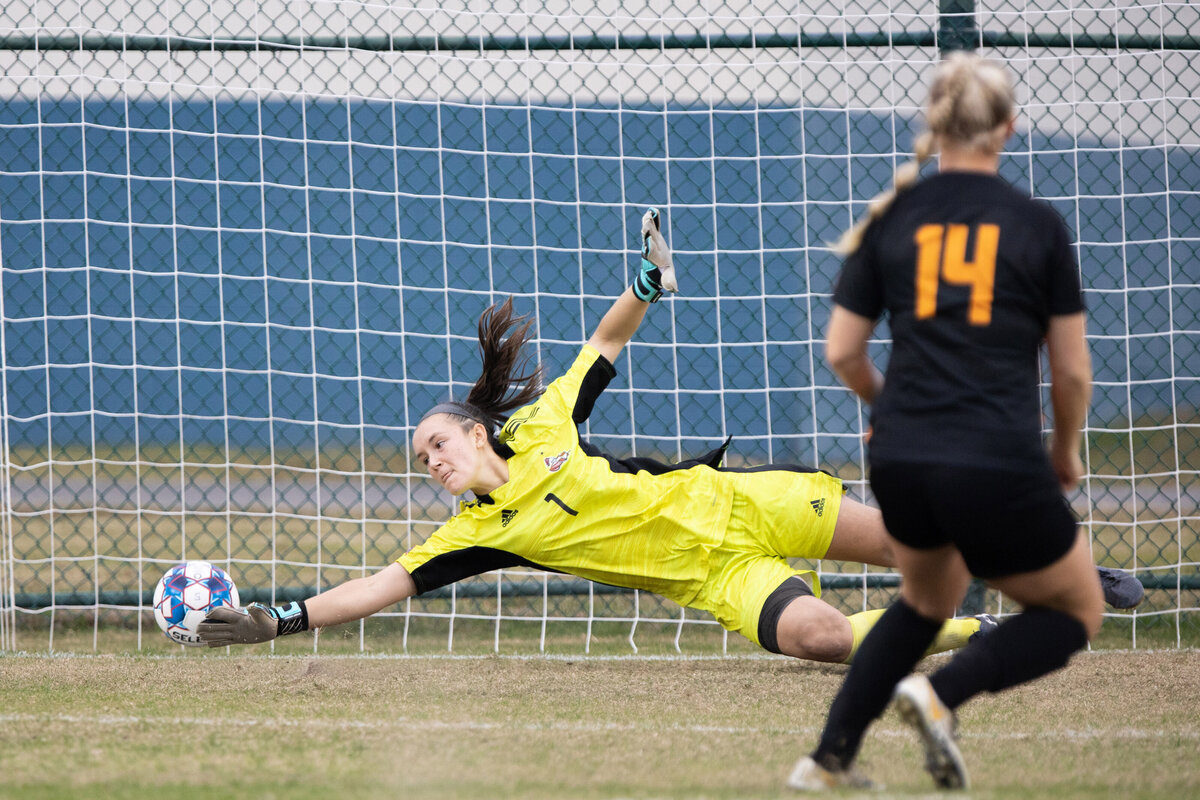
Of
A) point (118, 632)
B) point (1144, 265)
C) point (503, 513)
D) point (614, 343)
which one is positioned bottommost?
point (118, 632)

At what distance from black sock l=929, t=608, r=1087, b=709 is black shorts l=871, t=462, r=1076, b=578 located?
15cm

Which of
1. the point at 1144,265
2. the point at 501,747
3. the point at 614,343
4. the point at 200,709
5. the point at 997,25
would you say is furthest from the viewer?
the point at 1144,265

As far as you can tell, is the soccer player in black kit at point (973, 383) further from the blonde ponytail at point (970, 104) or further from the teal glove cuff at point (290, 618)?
the teal glove cuff at point (290, 618)

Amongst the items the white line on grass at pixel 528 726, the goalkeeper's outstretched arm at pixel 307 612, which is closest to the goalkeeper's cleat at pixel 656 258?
the goalkeeper's outstretched arm at pixel 307 612

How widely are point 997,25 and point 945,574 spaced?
375cm

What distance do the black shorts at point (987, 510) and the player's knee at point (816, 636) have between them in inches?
49.1

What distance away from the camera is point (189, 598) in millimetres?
3875

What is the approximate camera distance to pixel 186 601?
3871mm

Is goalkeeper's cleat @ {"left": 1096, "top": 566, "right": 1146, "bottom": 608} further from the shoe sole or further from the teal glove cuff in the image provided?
the teal glove cuff

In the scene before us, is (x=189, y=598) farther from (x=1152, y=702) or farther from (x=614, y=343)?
(x=1152, y=702)

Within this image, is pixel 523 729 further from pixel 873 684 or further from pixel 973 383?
pixel 973 383

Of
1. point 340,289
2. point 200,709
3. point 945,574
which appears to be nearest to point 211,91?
point 340,289

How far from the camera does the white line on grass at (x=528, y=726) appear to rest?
10.9 feet

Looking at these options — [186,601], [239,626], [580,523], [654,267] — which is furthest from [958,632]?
[186,601]
